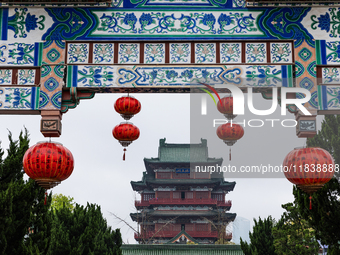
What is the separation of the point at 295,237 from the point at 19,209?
659 centimetres

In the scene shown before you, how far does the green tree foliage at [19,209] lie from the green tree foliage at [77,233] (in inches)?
101

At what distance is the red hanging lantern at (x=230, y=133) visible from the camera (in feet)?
16.3

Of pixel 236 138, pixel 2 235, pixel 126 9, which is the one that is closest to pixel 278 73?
pixel 236 138

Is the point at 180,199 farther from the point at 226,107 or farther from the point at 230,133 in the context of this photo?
the point at 226,107

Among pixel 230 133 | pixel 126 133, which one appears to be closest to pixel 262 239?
pixel 126 133

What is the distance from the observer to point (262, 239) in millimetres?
12625

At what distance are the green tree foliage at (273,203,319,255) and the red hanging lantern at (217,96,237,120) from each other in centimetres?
646

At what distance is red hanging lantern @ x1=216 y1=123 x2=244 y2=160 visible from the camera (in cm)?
496

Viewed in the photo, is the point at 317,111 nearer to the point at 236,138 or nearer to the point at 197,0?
the point at 236,138

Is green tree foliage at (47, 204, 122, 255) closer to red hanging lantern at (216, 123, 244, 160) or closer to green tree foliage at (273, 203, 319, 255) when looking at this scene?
green tree foliage at (273, 203, 319, 255)

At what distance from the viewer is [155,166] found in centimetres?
2862

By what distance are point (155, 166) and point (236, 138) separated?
23856mm

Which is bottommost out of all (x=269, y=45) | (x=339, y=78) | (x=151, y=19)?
(x=339, y=78)

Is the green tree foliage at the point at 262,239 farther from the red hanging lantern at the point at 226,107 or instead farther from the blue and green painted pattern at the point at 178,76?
the blue and green painted pattern at the point at 178,76
